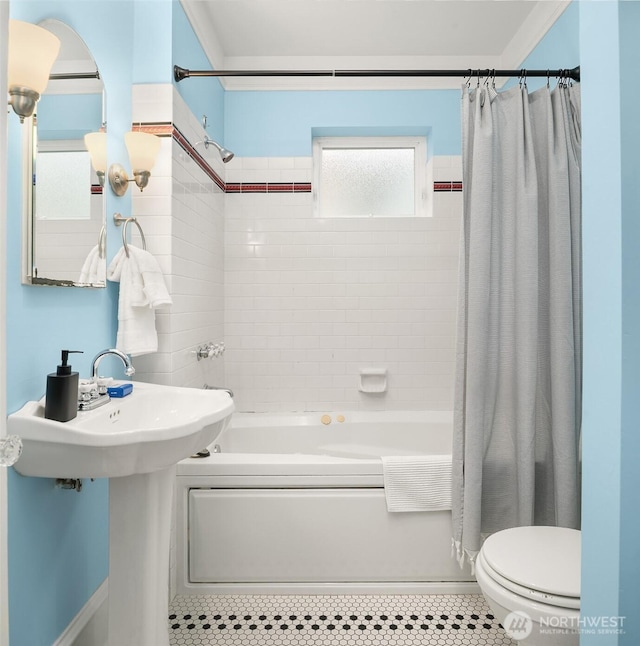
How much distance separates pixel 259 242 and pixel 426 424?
1573 mm

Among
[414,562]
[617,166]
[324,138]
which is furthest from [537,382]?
[324,138]

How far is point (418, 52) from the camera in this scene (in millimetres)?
3018

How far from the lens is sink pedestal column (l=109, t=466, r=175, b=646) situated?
58.3 inches

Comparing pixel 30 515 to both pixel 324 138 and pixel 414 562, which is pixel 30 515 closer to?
pixel 414 562

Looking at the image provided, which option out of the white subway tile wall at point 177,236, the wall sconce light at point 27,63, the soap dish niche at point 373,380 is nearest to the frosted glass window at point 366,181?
the white subway tile wall at point 177,236

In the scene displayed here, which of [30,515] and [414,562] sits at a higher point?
[30,515]

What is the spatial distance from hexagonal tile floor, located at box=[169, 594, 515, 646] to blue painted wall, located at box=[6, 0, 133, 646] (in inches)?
17.4

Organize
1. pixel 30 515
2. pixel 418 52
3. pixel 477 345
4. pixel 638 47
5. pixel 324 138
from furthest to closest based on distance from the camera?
pixel 324 138, pixel 418 52, pixel 477 345, pixel 30 515, pixel 638 47

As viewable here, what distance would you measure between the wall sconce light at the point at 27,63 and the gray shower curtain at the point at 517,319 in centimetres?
151

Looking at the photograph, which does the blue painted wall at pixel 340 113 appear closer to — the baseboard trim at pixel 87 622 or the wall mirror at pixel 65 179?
the wall mirror at pixel 65 179

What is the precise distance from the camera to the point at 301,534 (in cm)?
212

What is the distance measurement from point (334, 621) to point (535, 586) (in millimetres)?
926

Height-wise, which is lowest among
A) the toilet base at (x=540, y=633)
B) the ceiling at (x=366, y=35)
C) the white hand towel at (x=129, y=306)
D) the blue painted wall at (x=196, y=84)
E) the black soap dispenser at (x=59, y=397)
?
the toilet base at (x=540, y=633)

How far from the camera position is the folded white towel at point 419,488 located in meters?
2.08
